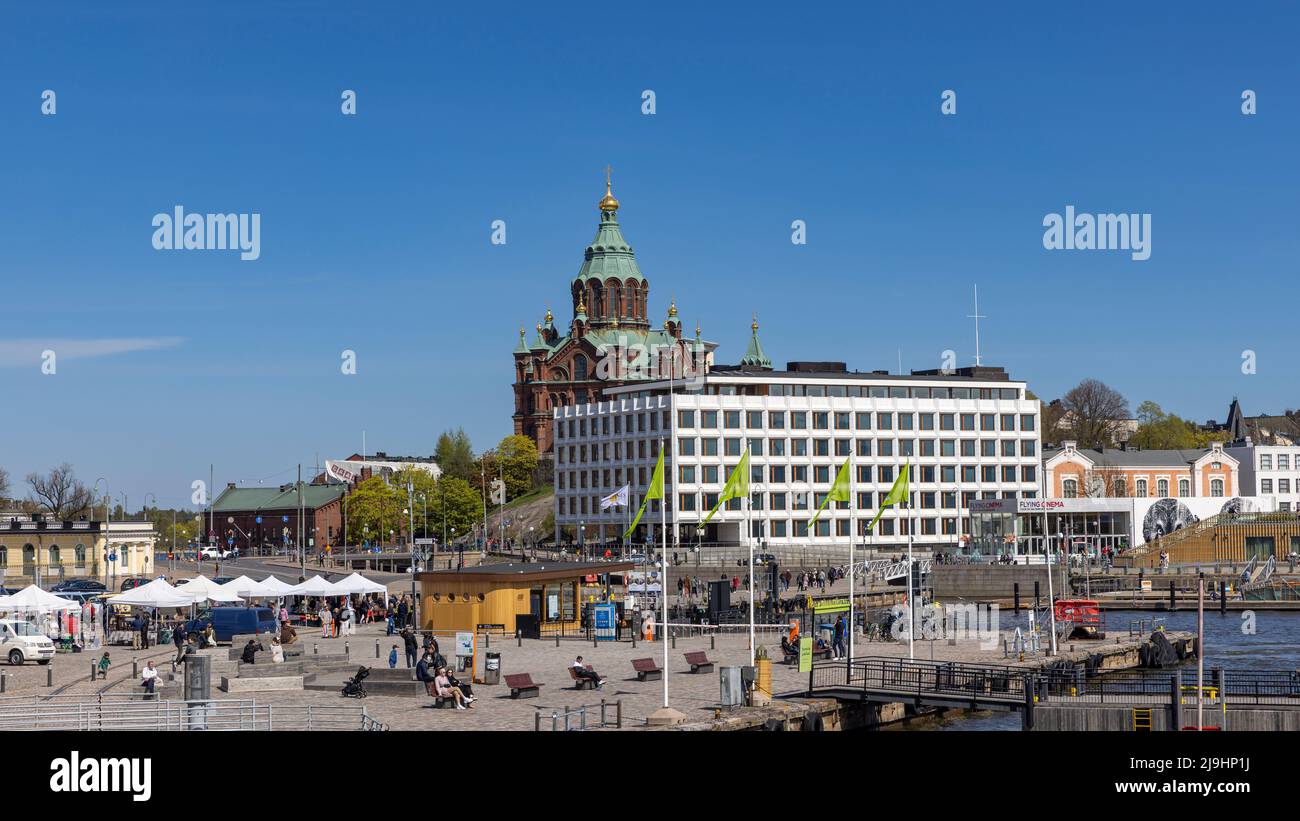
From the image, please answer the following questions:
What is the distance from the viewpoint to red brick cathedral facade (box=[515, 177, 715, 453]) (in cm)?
17988

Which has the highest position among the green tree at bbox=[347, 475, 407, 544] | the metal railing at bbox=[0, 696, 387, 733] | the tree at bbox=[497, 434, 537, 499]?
the tree at bbox=[497, 434, 537, 499]

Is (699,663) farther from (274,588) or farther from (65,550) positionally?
(65,550)

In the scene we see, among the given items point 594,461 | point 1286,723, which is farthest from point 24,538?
point 1286,723

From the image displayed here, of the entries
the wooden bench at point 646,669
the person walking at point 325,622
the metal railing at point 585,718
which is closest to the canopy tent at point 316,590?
the person walking at point 325,622

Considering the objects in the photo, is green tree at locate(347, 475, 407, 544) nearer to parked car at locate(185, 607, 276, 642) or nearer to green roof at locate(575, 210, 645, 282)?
green roof at locate(575, 210, 645, 282)

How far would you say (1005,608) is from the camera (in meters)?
95.4

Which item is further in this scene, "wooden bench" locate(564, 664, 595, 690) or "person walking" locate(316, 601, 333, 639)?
"person walking" locate(316, 601, 333, 639)

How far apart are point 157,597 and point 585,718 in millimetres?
28970

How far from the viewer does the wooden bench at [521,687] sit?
131ft

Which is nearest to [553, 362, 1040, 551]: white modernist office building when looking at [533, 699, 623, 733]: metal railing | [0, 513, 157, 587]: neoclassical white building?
[0, 513, 157, 587]: neoclassical white building

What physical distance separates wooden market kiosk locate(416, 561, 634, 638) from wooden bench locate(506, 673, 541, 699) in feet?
60.0

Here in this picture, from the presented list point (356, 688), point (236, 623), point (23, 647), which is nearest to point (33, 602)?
point (23, 647)
